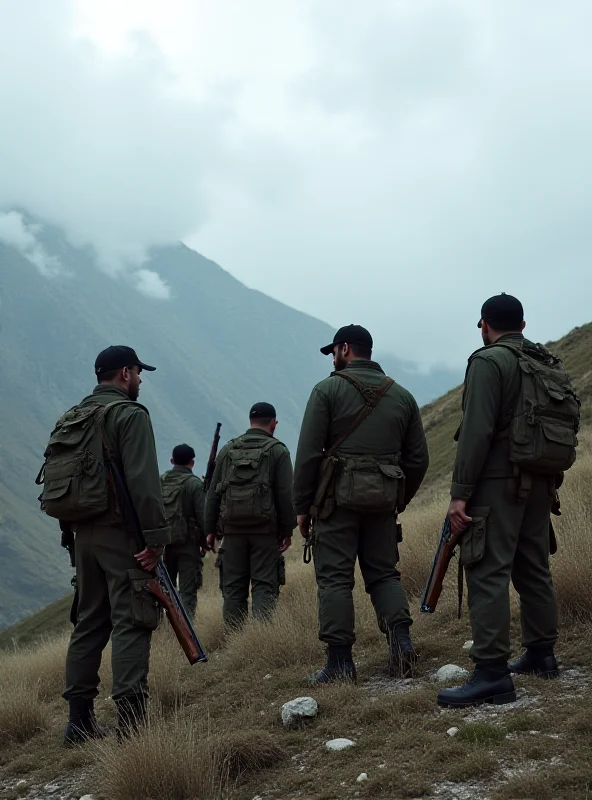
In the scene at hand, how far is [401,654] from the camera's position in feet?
19.5

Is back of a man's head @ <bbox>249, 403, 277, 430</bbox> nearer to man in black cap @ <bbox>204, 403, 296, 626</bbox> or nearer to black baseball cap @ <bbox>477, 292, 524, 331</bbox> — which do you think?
man in black cap @ <bbox>204, 403, 296, 626</bbox>

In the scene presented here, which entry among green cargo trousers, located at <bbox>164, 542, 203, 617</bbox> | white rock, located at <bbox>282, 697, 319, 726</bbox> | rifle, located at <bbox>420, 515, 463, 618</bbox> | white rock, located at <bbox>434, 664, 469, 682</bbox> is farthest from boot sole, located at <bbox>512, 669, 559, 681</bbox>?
green cargo trousers, located at <bbox>164, 542, 203, 617</bbox>

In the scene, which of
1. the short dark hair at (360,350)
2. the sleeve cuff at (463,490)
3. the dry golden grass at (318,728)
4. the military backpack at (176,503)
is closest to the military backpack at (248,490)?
the dry golden grass at (318,728)

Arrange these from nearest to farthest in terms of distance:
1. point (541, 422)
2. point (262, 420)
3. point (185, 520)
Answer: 1. point (541, 422)
2. point (262, 420)
3. point (185, 520)

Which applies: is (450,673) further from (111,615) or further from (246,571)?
(246,571)

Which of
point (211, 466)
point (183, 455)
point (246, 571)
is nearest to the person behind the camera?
point (246, 571)

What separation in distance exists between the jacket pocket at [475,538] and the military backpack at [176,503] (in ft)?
20.8

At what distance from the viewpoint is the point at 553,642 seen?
5.41 meters

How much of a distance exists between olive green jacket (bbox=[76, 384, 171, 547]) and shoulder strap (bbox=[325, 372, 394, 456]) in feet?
4.18

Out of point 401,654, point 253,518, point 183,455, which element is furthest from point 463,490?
point 183,455

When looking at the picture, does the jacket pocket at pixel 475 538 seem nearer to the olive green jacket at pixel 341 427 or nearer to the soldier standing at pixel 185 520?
the olive green jacket at pixel 341 427

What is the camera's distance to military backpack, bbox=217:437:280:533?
8.59 m

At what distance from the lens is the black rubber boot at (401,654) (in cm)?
593

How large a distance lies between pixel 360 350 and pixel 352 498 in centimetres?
114
